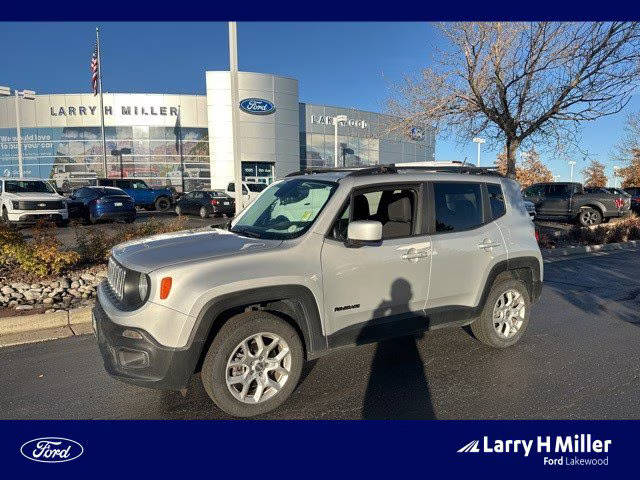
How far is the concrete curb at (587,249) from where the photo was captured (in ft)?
35.6

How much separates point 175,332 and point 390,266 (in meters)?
1.80

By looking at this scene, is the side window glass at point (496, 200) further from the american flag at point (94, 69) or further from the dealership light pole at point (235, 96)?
the american flag at point (94, 69)

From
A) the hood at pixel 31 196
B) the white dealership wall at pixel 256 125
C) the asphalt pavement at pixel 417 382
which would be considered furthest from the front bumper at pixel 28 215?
the white dealership wall at pixel 256 125

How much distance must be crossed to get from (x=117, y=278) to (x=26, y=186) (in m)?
15.3

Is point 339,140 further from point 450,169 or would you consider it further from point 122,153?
point 450,169

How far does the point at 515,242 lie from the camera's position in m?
4.71

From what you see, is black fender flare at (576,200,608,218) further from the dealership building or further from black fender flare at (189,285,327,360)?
the dealership building

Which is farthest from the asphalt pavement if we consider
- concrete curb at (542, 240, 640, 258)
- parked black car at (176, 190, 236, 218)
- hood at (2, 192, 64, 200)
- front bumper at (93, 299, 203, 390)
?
parked black car at (176, 190, 236, 218)

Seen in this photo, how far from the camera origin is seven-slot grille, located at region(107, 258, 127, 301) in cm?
330

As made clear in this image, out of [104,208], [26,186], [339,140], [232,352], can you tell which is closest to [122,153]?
[339,140]

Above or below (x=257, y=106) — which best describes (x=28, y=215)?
below

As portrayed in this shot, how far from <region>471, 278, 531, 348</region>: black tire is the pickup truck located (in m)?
14.3

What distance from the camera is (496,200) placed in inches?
187

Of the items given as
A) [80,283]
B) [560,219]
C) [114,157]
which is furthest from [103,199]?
[114,157]
